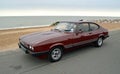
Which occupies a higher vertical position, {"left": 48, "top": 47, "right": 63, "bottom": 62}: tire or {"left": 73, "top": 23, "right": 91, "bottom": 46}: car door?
{"left": 73, "top": 23, "right": 91, "bottom": 46}: car door

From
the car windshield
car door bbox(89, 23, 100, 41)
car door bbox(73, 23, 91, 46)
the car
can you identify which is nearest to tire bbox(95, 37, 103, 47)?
the car

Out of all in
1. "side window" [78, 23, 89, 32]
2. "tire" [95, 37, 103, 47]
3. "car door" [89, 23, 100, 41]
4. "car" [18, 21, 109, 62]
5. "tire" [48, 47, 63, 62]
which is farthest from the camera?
"tire" [95, 37, 103, 47]

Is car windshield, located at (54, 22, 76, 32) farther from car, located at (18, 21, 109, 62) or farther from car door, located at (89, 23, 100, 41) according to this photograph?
car door, located at (89, 23, 100, 41)

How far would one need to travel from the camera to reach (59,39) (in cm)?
580

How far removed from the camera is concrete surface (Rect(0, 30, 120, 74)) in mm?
4887

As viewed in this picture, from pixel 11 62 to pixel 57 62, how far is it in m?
1.71

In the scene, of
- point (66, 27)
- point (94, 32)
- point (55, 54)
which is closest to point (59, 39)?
point (55, 54)

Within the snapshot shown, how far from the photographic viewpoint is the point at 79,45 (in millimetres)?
6691

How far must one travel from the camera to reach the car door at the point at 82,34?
644cm

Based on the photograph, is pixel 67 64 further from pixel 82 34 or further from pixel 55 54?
pixel 82 34

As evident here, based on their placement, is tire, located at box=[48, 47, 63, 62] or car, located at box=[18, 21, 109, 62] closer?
car, located at box=[18, 21, 109, 62]

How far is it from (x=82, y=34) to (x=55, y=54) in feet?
5.52

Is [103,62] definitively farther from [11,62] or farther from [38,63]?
[11,62]

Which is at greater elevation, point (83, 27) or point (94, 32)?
point (83, 27)
